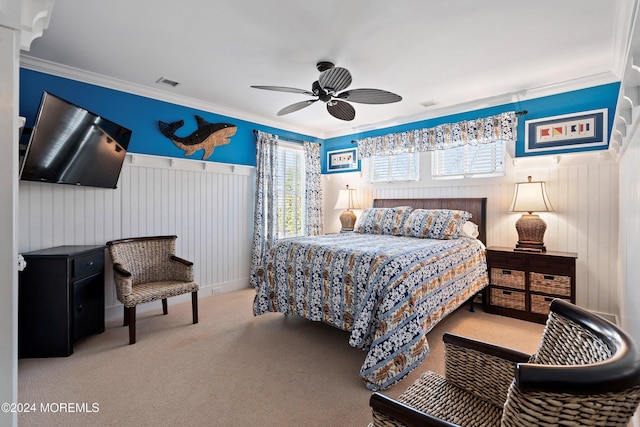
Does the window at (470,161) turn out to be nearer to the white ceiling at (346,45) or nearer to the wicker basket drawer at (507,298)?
the white ceiling at (346,45)

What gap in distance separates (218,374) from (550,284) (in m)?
3.35

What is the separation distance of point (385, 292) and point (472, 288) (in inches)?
61.4

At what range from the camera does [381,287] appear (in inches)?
90.7

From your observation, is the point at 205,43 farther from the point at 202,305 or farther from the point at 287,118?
the point at 202,305

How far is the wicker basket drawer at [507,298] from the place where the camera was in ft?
11.3

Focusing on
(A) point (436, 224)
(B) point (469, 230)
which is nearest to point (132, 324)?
(A) point (436, 224)

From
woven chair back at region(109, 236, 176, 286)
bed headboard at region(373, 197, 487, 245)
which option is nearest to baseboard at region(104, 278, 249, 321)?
woven chair back at region(109, 236, 176, 286)

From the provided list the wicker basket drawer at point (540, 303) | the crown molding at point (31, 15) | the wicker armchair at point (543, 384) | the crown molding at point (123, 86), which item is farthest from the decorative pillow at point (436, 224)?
the crown molding at point (31, 15)

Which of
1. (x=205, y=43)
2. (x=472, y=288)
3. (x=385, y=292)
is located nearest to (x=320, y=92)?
(x=205, y=43)

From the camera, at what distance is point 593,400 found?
0.63 meters

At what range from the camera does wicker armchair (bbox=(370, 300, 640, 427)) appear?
0.63 metres

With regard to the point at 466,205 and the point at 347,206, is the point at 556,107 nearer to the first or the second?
the point at 466,205

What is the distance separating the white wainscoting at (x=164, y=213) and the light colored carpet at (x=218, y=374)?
100 centimetres

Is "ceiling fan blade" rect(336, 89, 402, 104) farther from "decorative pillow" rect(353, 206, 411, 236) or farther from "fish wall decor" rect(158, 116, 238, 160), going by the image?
"fish wall decor" rect(158, 116, 238, 160)
